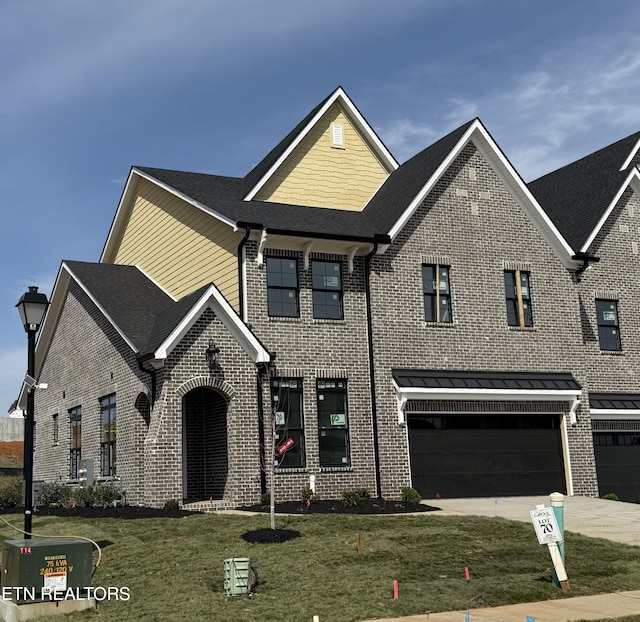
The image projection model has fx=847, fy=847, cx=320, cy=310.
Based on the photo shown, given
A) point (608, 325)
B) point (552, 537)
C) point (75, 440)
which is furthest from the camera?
point (608, 325)

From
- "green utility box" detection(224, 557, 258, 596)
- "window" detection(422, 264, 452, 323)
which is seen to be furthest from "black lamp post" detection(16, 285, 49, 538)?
"window" detection(422, 264, 452, 323)

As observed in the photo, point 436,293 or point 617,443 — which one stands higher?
point 436,293

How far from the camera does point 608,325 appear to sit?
27.6 m

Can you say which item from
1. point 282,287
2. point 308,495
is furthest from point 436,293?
point 308,495

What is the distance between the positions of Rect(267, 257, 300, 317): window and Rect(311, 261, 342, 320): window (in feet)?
1.88

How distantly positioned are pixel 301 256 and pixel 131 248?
31.5ft

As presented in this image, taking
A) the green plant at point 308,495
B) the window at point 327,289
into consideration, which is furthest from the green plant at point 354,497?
the window at point 327,289

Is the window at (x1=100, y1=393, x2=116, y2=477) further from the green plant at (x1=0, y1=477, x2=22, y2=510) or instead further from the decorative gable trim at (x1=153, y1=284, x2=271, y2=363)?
the decorative gable trim at (x1=153, y1=284, x2=271, y2=363)

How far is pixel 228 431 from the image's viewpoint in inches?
818

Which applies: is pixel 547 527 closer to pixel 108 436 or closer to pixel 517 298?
pixel 517 298

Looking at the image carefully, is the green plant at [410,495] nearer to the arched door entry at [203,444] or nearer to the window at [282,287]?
the arched door entry at [203,444]

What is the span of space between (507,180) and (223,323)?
10.4 meters

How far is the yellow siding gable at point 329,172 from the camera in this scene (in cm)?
2542

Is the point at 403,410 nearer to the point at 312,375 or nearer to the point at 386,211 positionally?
the point at 312,375
